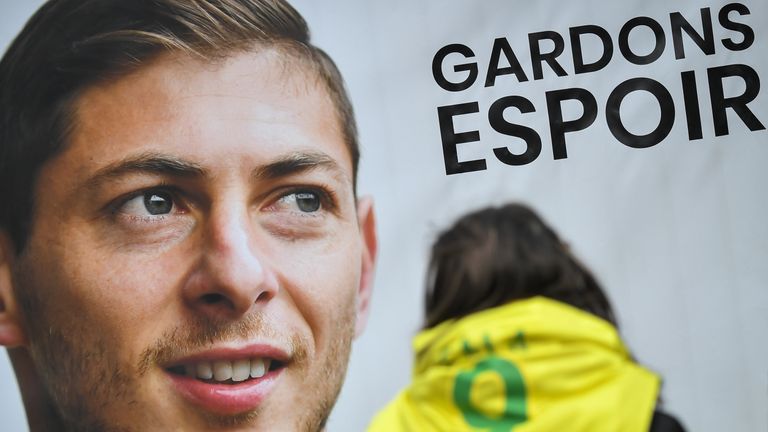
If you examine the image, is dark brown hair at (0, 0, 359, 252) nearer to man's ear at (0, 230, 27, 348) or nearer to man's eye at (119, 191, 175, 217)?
man's ear at (0, 230, 27, 348)

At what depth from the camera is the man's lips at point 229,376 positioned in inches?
79.5

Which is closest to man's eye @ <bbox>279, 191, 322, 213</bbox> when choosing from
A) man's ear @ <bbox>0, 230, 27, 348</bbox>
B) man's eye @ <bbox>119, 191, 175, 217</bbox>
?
man's eye @ <bbox>119, 191, 175, 217</bbox>

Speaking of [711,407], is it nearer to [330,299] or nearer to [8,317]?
[330,299]

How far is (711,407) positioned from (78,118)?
1626mm

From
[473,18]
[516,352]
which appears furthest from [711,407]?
[473,18]

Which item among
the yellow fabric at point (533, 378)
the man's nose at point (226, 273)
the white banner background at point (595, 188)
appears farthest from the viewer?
the white banner background at point (595, 188)

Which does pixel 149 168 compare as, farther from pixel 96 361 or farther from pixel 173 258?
pixel 96 361

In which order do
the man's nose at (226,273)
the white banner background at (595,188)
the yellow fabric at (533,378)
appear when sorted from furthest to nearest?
the white banner background at (595,188) < the man's nose at (226,273) < the yellow fabric at (533,378)

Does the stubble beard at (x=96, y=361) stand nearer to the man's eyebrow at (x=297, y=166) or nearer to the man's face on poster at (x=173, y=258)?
the man's face on poster at (x=173, y=258)

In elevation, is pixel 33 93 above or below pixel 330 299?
above

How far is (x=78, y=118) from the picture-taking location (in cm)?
203

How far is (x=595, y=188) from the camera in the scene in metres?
2.14

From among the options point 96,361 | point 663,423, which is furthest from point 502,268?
point 96,361

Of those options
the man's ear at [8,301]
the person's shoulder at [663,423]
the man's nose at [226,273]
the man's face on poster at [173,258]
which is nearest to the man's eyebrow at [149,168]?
the man's face on poster at [173,258]
